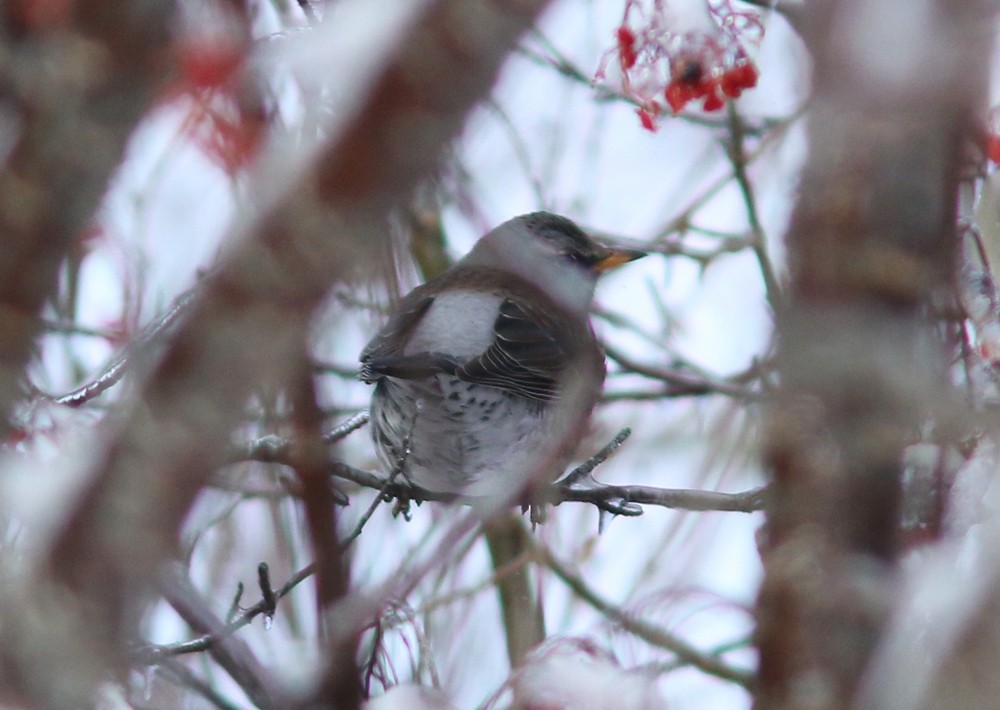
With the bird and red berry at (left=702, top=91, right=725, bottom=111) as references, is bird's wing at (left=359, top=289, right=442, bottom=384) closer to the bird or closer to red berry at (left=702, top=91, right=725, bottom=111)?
the bird

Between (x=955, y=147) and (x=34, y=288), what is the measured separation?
1232 mm

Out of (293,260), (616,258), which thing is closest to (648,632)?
(293,260)

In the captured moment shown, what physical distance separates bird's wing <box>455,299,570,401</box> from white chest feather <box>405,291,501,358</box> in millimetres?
51

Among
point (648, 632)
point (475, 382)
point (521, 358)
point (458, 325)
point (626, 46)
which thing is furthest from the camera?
point (458, 325)

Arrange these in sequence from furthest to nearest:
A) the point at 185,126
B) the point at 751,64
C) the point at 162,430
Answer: the point at 751,64, the point at 185,126, the point at 162,430

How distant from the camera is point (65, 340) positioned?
4.77 m

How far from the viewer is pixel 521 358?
188 inches

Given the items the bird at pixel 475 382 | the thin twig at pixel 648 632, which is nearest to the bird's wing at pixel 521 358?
the bird at pixel 475 382

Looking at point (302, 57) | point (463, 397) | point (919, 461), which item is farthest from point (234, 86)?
point (463, 397)

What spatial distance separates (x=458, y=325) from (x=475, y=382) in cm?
40

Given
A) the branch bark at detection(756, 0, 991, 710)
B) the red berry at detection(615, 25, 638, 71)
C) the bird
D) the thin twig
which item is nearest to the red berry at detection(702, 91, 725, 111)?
the red berry at detection(615, 25, 638, 71)

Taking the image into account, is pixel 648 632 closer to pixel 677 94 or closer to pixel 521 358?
pixel 677 94

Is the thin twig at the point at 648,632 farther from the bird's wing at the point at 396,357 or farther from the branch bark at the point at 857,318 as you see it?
the bird's wing at the point at 396,357

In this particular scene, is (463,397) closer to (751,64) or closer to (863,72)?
(751,64)
